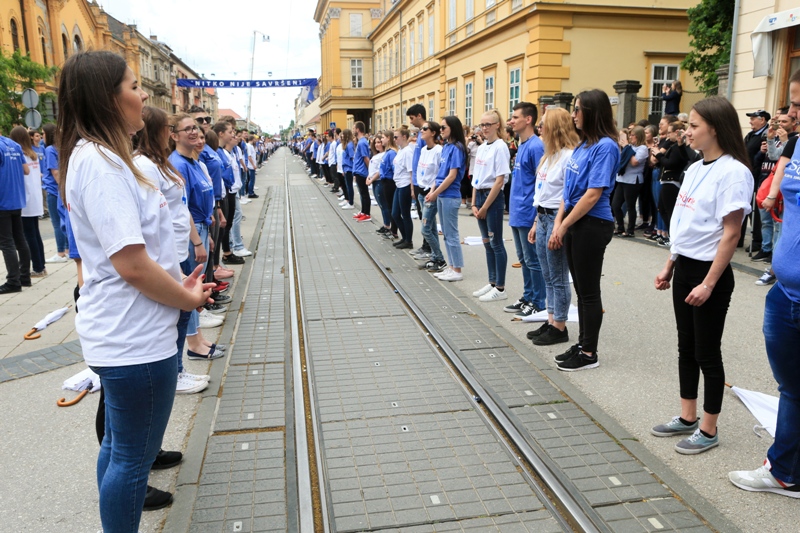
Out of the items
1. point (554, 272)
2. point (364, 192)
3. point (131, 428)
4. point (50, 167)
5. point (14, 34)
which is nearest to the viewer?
point (131, 428)

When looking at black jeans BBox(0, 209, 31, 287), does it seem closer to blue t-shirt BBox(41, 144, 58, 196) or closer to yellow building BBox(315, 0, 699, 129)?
blue t-shirt BBox(41, 144, 58, 196)

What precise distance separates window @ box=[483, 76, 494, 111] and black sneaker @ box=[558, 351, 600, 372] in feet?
71.3

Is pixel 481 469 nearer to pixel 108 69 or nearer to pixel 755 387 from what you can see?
pixel 755 387

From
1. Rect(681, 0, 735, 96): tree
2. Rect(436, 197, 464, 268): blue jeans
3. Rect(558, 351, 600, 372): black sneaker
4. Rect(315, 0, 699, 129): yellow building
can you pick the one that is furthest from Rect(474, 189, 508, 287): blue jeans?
Rect(315, 0, 699, 129): yellow building

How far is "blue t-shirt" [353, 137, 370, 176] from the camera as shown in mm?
14633

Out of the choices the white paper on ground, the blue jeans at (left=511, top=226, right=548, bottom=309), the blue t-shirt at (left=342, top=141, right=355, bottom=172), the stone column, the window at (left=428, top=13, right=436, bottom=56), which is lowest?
the white paper on ground

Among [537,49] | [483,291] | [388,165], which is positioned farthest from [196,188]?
[537,49]

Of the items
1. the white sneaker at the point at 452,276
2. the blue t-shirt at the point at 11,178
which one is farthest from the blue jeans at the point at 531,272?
the blue t-shirt at the point at 11,178

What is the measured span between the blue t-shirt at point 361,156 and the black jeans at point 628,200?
5.68 metres

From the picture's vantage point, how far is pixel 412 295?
25.6 ft

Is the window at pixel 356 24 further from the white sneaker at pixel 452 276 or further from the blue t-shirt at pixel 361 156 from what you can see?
the white sneaker at pixel 452 276

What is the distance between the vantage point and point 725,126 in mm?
3596

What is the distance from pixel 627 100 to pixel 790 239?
52.2ft

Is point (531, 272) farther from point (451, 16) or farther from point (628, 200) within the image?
point (451, 16)
